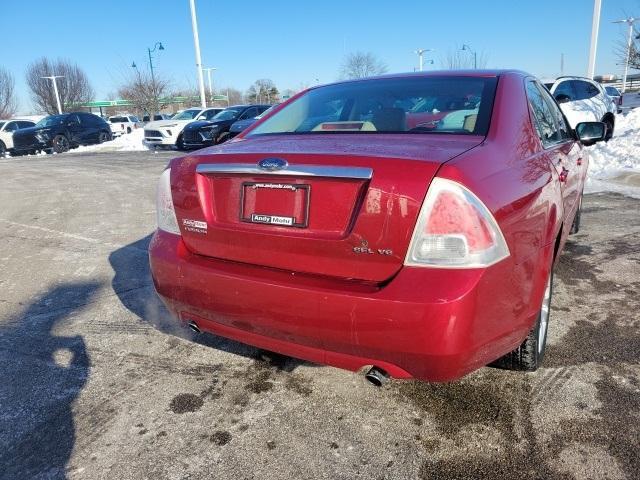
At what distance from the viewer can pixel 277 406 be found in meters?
2.36

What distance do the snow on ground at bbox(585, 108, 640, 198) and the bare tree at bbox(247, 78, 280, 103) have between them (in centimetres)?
6305

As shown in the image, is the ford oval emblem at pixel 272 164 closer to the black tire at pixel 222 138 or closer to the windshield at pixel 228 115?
the black tire at pixel 222 138

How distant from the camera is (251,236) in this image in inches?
83.2

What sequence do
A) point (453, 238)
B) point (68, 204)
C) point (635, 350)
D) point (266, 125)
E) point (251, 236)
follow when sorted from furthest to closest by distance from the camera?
point (68, 204)
point (266, 125)
point (635, 350)
point (251, 236)
point (453, 238)

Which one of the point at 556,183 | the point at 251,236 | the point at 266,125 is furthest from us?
the point at 266,125

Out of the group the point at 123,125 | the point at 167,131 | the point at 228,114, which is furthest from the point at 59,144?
the point at 123,125

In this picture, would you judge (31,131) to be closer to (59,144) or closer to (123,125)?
(59,144)

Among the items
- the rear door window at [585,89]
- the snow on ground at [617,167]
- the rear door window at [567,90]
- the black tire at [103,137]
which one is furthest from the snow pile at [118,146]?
the snow on ground at [617,167]

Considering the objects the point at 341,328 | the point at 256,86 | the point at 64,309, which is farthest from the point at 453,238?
the point at 256,86

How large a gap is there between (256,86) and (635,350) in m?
79.0

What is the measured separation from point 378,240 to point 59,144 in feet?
77.4

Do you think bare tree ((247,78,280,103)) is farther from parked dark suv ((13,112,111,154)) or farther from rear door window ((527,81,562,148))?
rear door window ((527,81,562,148))

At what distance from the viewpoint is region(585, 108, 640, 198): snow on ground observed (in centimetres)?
827

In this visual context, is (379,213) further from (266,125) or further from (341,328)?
(266,125)
